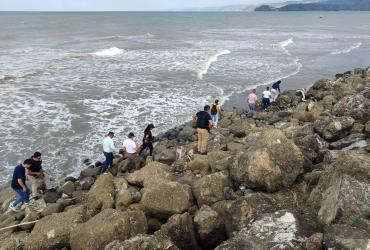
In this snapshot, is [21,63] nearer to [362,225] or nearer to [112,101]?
[112,101]

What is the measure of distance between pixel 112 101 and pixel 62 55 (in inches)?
841

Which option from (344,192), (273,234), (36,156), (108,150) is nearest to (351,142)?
(344,192)

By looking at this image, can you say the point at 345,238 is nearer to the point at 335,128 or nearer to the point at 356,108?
the point at 335,128

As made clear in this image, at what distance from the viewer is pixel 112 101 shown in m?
24.3

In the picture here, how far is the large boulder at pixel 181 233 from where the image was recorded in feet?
24.7

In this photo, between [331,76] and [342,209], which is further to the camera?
[331,76]

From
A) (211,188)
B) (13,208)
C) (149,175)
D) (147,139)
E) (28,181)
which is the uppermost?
(211,188)

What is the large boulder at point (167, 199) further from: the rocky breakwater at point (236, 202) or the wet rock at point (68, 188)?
the wet rock at point (68, 188)

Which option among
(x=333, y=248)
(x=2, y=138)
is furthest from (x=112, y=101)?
(x=333, y=248)

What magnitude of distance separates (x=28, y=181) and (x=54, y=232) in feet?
15.6

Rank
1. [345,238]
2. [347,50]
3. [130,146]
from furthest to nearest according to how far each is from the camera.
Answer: [347,50] → [130,146] → [345,238]

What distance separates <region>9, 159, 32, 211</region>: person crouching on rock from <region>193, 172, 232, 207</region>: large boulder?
5.54 metres

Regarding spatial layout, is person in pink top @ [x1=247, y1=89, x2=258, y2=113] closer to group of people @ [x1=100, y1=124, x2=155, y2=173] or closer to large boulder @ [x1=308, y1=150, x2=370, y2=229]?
group of people @ [x1=100, y1=124, x2=155, y2=173]

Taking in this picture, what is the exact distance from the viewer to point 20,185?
12086 millimetres
